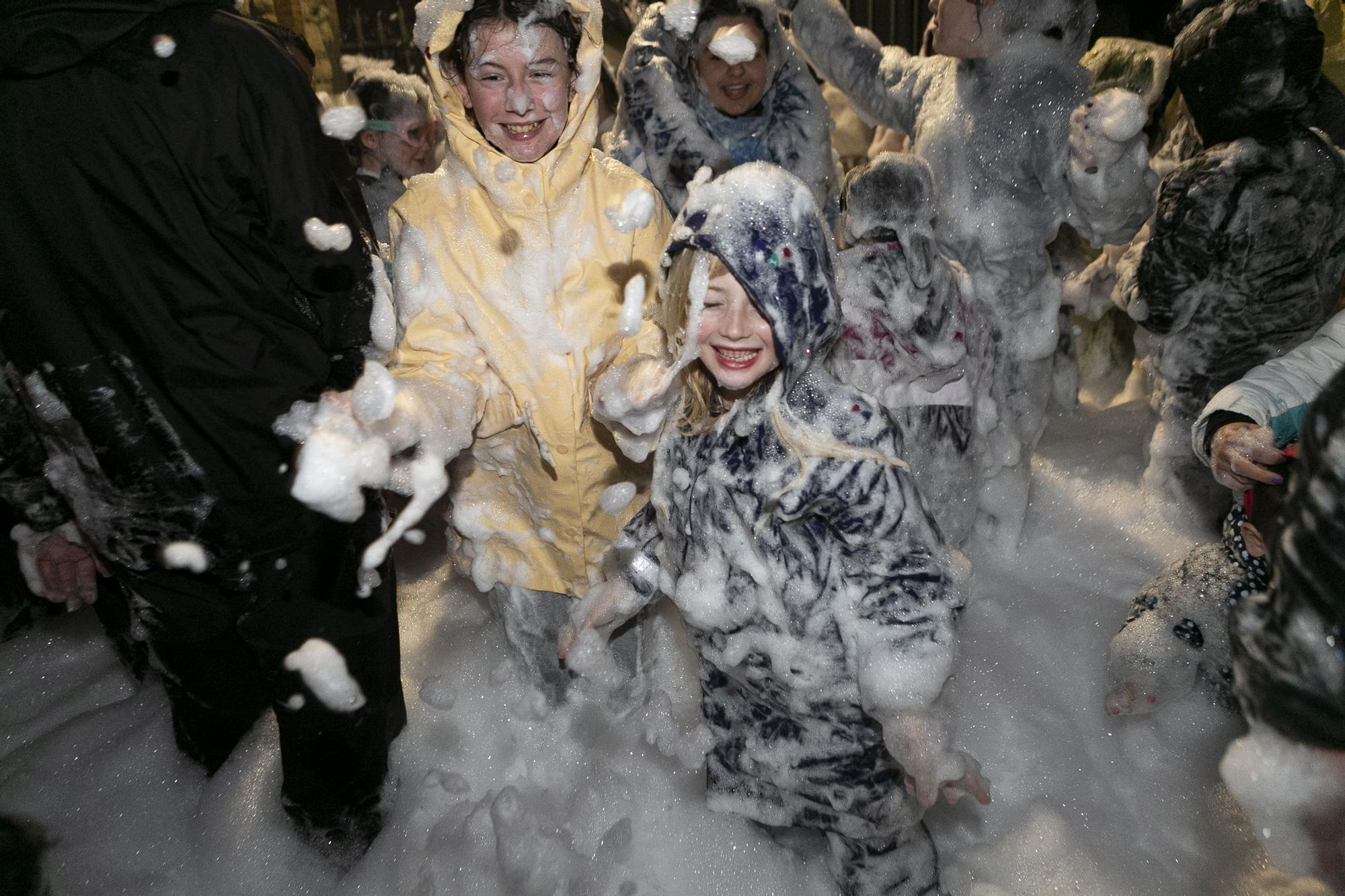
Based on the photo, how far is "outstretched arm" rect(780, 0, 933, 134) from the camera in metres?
3.25

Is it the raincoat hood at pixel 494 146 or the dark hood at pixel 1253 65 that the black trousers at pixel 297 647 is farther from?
the dark hood at pixel 1253 65

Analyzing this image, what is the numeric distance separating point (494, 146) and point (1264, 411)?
6.04 feet

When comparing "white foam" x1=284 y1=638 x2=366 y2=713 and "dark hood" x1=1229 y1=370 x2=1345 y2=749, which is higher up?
"dark hood" x1=1229 y1=370 x2=1345 y2=749

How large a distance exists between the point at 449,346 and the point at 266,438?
1.46 feet

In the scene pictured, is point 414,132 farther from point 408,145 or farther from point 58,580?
point 58,580

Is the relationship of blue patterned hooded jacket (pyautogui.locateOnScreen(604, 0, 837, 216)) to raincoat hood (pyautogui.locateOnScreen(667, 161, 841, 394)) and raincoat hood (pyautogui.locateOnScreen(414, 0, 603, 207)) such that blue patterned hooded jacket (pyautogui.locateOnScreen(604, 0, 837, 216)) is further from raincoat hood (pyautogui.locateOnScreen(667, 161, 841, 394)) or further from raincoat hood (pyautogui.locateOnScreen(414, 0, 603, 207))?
raincoat hood (pyautogui.locateOnScreen(667, 161, 841, 394))

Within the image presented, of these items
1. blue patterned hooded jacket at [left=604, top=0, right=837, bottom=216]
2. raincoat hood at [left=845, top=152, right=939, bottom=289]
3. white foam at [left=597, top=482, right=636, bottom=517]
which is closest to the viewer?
white foam at [left=597, top=482, right=636, bottom=517]

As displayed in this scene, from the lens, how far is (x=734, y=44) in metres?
2.90

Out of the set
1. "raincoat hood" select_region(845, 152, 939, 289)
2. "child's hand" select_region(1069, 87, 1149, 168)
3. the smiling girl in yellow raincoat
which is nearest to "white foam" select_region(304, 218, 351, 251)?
the smiling girl in yellow raincoat

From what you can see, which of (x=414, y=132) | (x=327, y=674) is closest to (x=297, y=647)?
(x=327, y=674)

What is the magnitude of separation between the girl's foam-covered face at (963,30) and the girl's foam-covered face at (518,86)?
1.70 metres

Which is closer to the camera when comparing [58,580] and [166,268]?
[166,268]

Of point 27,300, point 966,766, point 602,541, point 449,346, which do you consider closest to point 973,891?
point 966,766

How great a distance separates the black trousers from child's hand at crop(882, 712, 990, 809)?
4.11 ft
